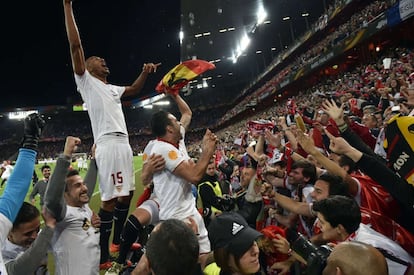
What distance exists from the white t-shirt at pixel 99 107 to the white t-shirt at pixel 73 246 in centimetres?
126

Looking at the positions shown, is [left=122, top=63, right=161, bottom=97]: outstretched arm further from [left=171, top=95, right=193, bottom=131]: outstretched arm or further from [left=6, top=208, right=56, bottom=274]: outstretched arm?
[left=6, top=208, right=56, bottom=274]: outstretched arm

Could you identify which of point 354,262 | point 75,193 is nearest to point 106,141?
point 75,193

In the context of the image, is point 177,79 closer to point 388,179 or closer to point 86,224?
point 86,224

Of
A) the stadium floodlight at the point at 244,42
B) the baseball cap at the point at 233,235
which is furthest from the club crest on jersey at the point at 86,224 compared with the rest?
the stadium floodlight at the point at 244,42

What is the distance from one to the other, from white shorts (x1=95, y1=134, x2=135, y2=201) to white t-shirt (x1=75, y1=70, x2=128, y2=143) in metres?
0.10

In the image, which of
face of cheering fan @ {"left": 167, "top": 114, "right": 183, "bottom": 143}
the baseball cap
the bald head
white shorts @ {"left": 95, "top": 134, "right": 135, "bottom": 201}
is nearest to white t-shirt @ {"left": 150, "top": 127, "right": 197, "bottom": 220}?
face of cheering fan @ {"left": 167, "top": 114, "right": 183, "bottom": 143}

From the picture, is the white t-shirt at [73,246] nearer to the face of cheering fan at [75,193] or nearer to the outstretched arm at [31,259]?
the face of cheering fan at [75,193]

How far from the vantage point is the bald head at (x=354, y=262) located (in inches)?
61.5

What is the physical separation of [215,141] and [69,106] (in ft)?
189

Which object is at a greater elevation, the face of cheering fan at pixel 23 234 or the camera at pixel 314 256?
the face of cheering fan at pixel 23 234

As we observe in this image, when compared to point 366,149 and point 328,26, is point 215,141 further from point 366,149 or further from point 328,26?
point 328,26

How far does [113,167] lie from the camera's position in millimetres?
3670

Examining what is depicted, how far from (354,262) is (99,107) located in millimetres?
3098

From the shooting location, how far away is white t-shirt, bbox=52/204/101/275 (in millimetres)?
2623
